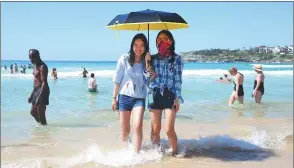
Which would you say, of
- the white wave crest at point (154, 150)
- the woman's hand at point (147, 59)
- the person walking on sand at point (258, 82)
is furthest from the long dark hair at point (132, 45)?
the person walking on sand at point (258, 82)

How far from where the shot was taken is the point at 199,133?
25.6 ft

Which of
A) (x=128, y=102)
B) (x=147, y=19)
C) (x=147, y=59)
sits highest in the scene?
(x=147, y=19)

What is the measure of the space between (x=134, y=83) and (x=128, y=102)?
29 centimetres

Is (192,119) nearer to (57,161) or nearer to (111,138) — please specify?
(111,138)

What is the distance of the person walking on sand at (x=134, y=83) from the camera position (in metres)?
5.54

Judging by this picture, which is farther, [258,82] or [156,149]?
[258,82]

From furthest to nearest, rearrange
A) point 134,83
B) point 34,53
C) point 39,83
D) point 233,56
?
1. point 233,56
2. point 39,83
3. point 34,53
4. point 134,83

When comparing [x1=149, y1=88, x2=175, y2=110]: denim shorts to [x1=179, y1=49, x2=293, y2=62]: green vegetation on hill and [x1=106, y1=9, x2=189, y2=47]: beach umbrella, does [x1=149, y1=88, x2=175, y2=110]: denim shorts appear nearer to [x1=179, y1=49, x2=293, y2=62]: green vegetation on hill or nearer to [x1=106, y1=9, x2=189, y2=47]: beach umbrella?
[x1=106, y1=9, x2=189, y2=47]: beach umbrella

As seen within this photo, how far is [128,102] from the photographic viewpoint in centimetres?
562

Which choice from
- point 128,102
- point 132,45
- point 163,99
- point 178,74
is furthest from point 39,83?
point 178,74

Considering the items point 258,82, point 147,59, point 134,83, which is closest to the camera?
point 147,59

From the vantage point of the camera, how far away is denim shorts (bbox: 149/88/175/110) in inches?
217

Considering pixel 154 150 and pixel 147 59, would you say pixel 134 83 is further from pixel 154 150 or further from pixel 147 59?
pixel 154 150

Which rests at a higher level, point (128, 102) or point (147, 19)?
point (147, 19)
